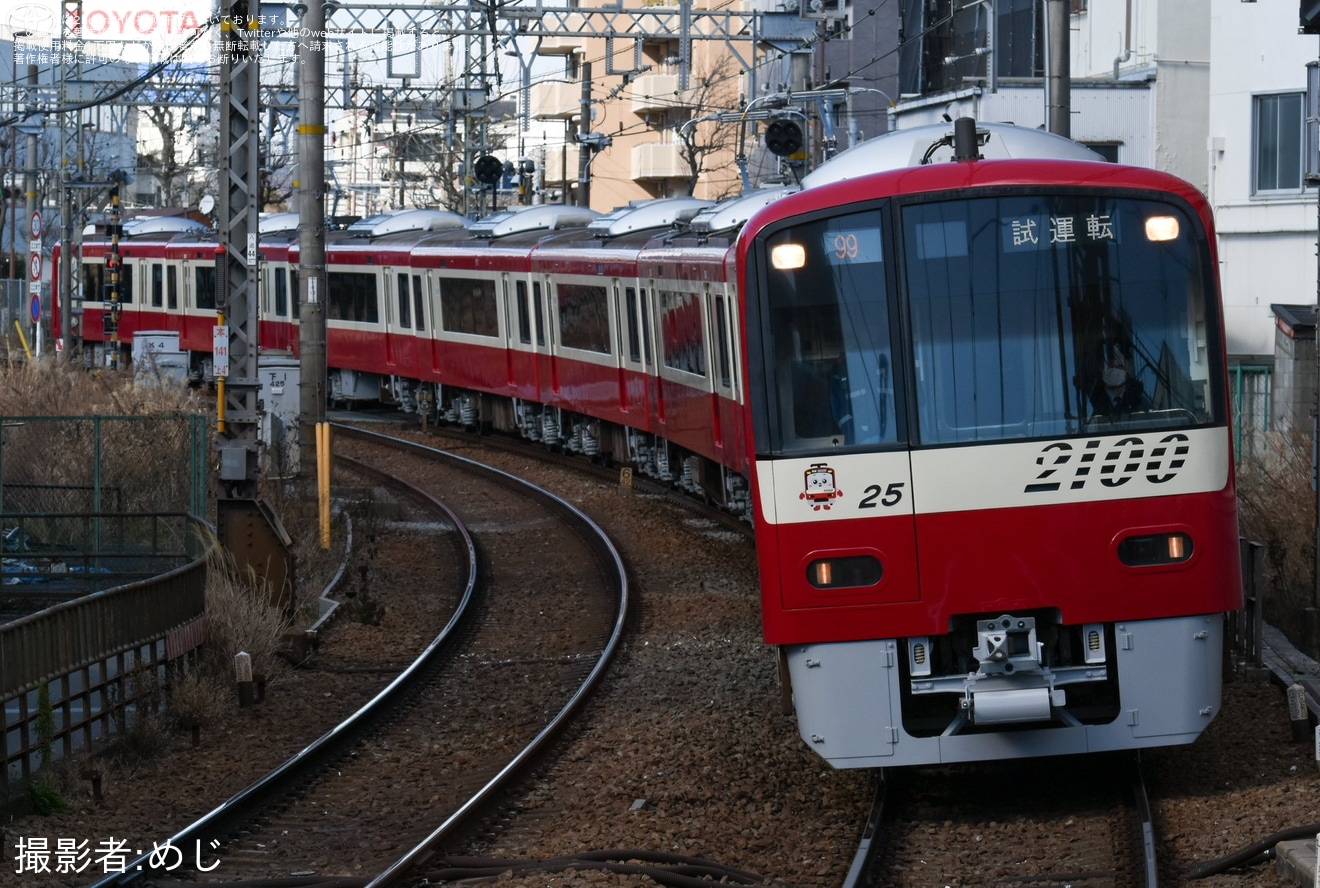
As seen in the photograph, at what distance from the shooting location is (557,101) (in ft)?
194

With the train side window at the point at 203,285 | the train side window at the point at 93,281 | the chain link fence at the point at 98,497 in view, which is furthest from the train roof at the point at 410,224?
the chain link fence at the point at 98,497

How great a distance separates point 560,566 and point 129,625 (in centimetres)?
682

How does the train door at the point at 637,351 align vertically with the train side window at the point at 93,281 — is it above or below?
below

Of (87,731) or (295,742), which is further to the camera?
(295,742)

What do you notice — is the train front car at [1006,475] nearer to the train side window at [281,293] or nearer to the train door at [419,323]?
the train door at [419,323]

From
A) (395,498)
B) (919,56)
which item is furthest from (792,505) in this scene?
(919,56)

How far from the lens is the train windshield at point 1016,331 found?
26.0ft

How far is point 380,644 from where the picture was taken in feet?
44.7

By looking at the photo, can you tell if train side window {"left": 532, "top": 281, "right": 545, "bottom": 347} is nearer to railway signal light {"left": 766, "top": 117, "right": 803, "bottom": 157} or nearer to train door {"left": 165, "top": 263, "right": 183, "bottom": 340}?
railway signal light {"left": 766, "top": 117, "right": 803, "bottom": 157}

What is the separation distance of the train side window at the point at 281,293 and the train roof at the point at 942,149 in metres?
24.1

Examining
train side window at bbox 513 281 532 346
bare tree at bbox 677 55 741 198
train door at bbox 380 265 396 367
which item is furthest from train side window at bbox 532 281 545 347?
bare tree at bbox 677 55 741 198

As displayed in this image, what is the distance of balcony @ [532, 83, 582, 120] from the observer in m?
57.2

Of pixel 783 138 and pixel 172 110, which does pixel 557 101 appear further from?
pixel 783 138

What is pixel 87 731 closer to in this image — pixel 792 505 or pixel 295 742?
Answer: pixel 295 742
